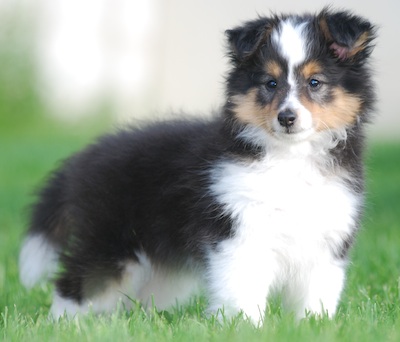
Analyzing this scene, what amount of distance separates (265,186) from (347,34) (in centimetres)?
90

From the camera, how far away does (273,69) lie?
4.38 metres

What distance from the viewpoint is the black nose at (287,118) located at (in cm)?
420

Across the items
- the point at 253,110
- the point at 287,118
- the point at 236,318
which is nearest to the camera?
the point at 236,318

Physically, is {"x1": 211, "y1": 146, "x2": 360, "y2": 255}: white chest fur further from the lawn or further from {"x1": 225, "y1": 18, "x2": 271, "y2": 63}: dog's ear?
{"x1": 225, "y1": 18, "x2": 271, "y2": 63}: dog's ear

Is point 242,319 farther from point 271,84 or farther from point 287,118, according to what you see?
point 271,84

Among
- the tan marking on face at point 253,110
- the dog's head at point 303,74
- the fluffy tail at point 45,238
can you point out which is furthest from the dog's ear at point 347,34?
the fluffy tail at point 45,238

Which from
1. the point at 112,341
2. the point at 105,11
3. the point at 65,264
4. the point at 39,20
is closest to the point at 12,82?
the point at 39,20

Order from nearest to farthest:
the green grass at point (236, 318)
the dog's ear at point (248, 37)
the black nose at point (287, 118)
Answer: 1. the green grass at point (236, 318)
2. the black nose at point (287, 118)
3. the dog's ear at point (248, 37)

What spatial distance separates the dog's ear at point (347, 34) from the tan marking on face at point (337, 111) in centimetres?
21

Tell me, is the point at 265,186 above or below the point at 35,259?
above

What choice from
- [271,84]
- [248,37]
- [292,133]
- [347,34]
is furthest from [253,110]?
[347,34]

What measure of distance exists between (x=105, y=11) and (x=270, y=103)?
16.9m

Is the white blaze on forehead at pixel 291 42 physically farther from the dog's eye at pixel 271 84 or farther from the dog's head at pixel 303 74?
the dog's eye at pixel 271 84

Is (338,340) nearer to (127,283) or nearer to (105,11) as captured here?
(127,283)
